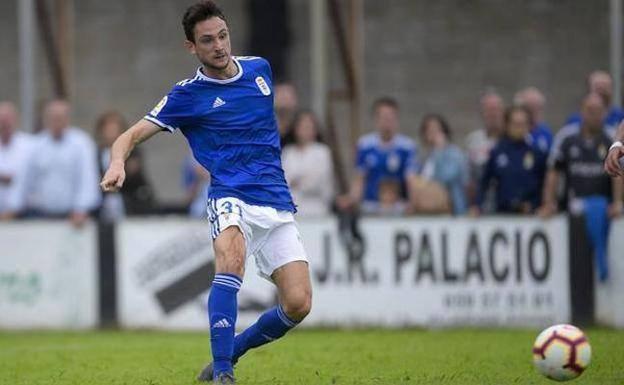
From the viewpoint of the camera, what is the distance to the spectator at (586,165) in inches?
567

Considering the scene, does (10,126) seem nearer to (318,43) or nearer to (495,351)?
(318,43)

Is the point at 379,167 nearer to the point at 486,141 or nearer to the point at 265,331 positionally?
the point at 486,141

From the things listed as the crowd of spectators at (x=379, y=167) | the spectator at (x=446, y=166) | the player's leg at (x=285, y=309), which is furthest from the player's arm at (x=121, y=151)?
the spectator at (x=446, y=166)

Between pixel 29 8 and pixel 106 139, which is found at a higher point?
pixel 29 8

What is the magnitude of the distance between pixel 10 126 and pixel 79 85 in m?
4.14

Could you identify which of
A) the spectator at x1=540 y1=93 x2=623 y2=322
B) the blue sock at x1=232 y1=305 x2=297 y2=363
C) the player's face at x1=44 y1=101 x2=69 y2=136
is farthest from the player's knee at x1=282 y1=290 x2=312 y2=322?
the player's face at x1=44 y1=101 x2=69 y2=136

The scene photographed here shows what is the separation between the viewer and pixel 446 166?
1546 centimetres

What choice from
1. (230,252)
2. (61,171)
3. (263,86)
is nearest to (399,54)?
(61,171)

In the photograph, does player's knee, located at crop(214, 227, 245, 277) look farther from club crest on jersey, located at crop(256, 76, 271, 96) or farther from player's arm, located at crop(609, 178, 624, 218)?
player's arm, located at crop(609, 178, 624, 218)

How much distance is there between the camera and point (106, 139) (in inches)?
624

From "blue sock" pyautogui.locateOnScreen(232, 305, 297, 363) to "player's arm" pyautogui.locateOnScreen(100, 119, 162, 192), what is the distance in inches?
51.7

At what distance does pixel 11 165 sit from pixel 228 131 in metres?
7.08

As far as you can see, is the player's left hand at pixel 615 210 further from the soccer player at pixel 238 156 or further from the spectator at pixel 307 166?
the soccer player at pixel 238 156

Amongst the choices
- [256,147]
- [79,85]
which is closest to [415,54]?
[79,85]
